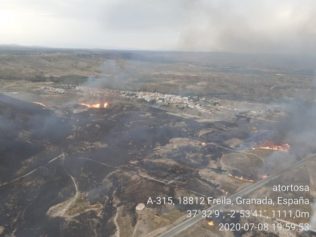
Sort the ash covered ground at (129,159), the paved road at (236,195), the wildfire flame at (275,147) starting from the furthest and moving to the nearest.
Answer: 1. the wildfire flame at (275,147)
2. the ash covered ground at (129,159)
3. the paved road at (236,195)

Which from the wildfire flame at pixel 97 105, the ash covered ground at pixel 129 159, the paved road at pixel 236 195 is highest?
the paved road at pixel 236 195

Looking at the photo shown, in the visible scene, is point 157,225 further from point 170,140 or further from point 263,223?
point 170,140

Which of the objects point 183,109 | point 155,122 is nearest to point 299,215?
point 155,122

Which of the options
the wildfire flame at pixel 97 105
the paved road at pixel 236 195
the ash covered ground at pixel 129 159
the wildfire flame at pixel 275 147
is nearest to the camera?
the paved road at pixel 236 195

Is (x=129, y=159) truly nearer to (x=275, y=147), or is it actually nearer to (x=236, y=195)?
(x=236, y=195)

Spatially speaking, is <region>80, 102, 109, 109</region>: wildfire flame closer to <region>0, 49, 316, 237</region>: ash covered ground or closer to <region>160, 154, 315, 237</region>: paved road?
<region>0, 49, 316, 237</region>: ash covered ground

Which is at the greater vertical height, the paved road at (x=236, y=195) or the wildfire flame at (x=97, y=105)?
the paved road at (x=236, y=195)

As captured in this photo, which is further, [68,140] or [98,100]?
[98,100]

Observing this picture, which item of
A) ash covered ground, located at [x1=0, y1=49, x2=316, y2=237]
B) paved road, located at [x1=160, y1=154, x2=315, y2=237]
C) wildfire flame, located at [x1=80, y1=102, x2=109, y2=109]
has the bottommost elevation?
wildfire flame, located at [x1=80, y1=102, x2=109, y2=109]

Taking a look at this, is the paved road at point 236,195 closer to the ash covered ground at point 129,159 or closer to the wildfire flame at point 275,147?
the ash covered ground at point 129,159

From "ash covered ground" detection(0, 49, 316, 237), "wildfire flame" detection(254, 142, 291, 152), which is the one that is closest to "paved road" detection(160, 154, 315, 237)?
"ash covered ground" detection(0, 49, 316, 237)

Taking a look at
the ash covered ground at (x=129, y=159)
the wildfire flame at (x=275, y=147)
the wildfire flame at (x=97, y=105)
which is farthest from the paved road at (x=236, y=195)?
the wildfire flame at (x=97, y=105)
